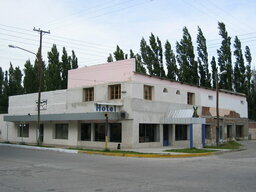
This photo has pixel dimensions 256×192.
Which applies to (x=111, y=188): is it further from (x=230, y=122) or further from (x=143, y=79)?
(x=230, y=122)

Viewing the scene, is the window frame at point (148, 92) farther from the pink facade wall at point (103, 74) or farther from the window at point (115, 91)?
the window at point (115, 91)

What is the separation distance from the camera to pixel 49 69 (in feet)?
148

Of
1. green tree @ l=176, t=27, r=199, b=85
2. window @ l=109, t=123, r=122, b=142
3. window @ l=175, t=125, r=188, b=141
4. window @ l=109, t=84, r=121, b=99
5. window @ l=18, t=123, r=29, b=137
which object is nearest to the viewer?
window @ l=109, t=123, r=122, b=142

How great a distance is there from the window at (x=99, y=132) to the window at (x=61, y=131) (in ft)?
14.6

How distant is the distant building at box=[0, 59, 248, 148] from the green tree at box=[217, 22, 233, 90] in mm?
5993

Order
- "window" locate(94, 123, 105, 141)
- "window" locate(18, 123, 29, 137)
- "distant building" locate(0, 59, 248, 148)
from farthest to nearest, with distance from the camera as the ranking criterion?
"window" locate(18, 123, 29, 137), "window" locate(94, 123, 105, 141), "distant building" locate(0, 59, 248, 148)

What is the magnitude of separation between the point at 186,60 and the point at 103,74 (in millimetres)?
16765

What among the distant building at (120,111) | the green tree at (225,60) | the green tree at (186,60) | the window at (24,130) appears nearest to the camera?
the distant building at (120,111)

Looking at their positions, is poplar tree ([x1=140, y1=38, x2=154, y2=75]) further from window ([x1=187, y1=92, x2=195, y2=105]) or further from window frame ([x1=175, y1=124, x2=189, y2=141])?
window frame ([x1=175, y1=124, x2=189, y2=141])

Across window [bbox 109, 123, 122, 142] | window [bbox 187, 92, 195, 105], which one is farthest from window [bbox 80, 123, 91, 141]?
window [bbox 187, 92, 195, 105]

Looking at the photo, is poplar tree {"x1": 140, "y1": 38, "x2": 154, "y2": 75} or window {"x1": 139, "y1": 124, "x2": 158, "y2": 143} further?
poplar tree {"x1": 140, "y1": 38, "x2": 154, "y2": 75}

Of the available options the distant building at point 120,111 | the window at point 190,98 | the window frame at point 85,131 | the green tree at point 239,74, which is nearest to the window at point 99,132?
the distant building at point 120,111

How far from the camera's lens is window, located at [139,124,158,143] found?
28314mm

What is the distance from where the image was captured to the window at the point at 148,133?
1115 inches
